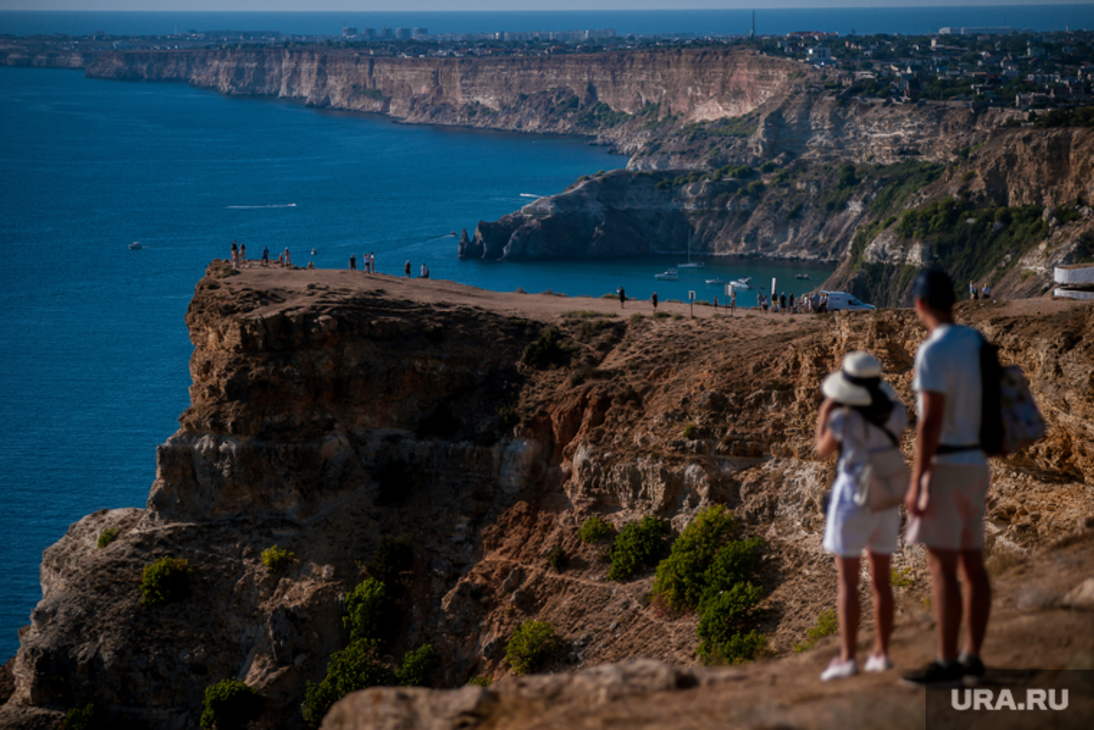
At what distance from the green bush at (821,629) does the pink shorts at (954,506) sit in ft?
48.2

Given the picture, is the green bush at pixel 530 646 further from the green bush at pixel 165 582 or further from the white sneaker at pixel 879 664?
the white sneaker at pixel 879 664

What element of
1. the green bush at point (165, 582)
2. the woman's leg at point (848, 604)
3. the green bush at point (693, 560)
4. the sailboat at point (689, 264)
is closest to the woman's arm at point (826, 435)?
the woman's leg at point (848, 604)

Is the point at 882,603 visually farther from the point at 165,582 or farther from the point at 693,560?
the point at 165,582

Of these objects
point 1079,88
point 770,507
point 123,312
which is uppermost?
point 1079,88

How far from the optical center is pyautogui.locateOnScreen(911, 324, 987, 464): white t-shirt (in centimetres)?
778

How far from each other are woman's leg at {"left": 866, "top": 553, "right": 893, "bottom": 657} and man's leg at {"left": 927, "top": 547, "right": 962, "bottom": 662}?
1.51 ft

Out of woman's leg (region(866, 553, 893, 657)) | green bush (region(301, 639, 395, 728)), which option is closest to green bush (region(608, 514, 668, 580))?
green bush (region(301, 639, 395, 728))

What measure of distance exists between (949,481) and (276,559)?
28.4m

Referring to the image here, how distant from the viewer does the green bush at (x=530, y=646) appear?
1078 inches

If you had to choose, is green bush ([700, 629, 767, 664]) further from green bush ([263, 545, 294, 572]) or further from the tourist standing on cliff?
the tourist standing on cliff

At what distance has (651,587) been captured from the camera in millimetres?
28219

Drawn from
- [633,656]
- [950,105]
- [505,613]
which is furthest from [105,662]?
[950,105]

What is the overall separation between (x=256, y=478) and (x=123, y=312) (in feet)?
236

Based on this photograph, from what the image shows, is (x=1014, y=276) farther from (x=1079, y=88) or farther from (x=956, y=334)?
(x=956, y=334)
